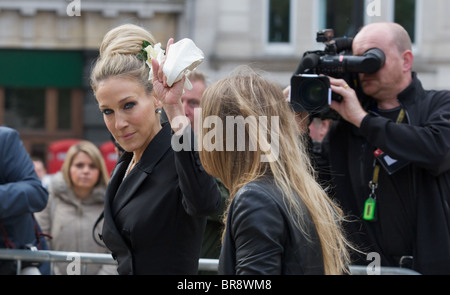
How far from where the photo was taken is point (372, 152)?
3.88 m

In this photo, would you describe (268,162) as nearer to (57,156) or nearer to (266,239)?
(266,239)

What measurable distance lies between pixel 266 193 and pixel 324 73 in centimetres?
172

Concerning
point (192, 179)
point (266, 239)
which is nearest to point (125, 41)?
point (192, 179)

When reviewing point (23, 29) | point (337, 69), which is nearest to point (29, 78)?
point (23, 29)

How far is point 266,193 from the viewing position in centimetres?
234

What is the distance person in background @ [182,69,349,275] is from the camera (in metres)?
2.30

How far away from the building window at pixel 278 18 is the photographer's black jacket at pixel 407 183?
9990mm

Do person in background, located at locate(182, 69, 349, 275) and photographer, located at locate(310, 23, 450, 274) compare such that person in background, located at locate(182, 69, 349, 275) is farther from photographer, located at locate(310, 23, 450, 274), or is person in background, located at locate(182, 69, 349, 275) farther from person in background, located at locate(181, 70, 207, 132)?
person in background, located at locate(181, 70, 207, 132)

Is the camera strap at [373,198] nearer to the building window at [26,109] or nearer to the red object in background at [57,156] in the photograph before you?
the red object in background at [57,156]

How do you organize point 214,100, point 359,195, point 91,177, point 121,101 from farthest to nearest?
1. point 91,177
2. point 359,195
3. point 121,101
4. point 214,100

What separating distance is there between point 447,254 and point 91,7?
10.6m

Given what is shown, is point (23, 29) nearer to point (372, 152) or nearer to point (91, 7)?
point (91, 7)

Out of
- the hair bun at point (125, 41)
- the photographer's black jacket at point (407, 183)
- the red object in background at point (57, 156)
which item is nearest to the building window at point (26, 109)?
the red object in background at point (57, 156)

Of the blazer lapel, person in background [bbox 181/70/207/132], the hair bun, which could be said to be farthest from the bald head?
the blazer lapel
